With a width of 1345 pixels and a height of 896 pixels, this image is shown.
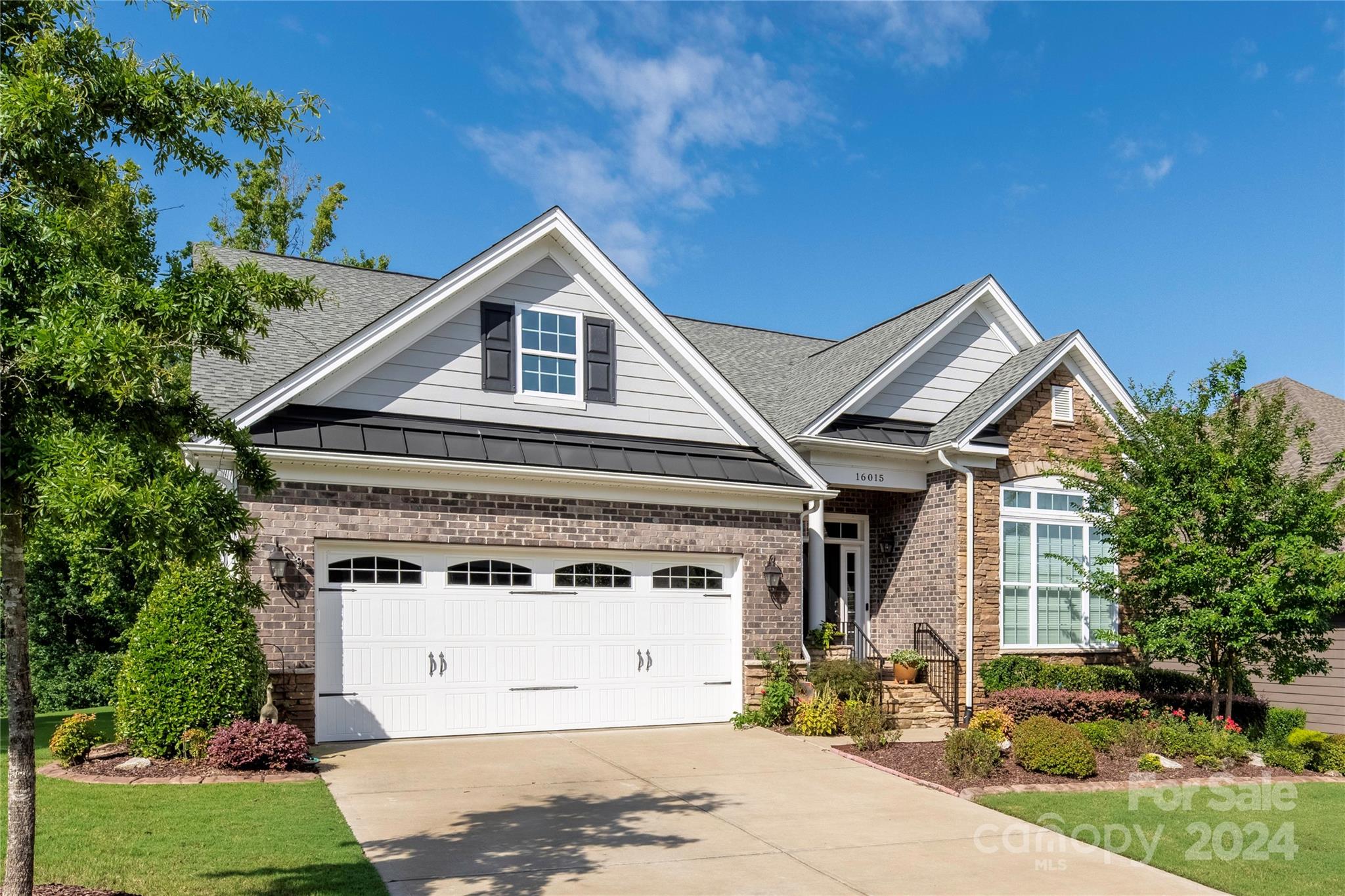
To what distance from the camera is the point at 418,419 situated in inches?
559

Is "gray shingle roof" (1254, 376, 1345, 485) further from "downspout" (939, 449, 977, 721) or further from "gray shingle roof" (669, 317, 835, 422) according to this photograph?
"gray shingle roof" (669, 317, 835, 422)

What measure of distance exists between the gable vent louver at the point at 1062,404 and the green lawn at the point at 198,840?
1355 cm

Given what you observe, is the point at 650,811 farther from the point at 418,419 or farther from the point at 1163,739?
the point at 1163,739

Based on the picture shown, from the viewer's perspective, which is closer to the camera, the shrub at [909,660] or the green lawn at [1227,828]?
the green lawn at [1227,828]

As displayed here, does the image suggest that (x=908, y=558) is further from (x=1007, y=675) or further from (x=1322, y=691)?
(x=1322, y=691)

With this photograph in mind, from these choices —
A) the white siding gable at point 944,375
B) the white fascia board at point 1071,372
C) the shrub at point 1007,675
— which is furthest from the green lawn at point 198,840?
the white siding gable at point 944,375

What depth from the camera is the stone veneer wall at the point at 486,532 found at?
12.5 meters

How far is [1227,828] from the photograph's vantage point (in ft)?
31.2

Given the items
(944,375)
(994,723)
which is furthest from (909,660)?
(944,375)

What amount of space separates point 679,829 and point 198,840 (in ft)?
12.7

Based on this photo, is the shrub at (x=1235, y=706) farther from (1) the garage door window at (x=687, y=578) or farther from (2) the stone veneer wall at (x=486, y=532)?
(1) the garage door window at (x=687, y=578)

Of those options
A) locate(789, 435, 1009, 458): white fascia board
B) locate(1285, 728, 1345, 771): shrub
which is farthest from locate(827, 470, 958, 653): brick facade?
locate(1285, 728, 1345, 771): shrub

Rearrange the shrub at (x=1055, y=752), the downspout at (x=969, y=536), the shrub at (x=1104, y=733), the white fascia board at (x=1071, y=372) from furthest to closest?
the white fascia board at (x=1071, y=372) < the downspout at (x=969, y=536) < the shrub at (x=1104, y=733) < the shrub at (x=1055, y=752)

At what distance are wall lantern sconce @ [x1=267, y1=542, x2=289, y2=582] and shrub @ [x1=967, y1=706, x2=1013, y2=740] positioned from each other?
8.97 meters
